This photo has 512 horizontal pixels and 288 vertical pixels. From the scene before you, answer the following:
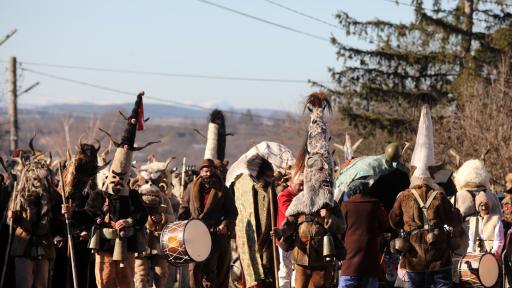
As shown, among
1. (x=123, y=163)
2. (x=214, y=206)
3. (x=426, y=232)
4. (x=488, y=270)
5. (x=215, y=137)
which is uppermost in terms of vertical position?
(x=215, y=137)

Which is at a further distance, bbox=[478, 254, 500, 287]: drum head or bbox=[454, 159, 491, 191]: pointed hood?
bbox=[454, 159, 491, 191]: pointed hood

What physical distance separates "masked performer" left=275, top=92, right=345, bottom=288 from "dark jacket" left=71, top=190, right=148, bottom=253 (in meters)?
2.15

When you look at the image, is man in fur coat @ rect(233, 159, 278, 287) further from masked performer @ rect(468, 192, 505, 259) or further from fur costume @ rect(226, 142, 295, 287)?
masked performer @ rect(468, 192, 505, 259)

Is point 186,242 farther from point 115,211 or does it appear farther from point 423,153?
point 423,153

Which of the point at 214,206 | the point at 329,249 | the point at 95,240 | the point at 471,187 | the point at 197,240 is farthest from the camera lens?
the point at 471,187

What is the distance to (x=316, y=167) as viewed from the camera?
14227 mm

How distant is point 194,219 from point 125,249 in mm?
990

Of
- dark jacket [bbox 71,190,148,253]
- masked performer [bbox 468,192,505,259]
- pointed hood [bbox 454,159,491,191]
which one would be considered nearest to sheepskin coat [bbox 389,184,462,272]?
masked performer [bbox 468,192,505,259]

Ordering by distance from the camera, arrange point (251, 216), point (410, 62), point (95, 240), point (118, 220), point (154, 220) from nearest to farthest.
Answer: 1. point (95, 240)
2. point (118, 220)
3. point (154, 220)
4. point (251, 216)
5. point (410, 62)

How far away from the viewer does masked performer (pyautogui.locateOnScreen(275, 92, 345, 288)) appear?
13.7m

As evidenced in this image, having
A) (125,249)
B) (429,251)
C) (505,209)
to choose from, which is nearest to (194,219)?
(125,249)

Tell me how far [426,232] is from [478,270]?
1.55 metres

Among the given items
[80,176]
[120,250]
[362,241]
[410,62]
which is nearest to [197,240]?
[120,250]

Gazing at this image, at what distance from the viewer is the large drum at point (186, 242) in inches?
595
